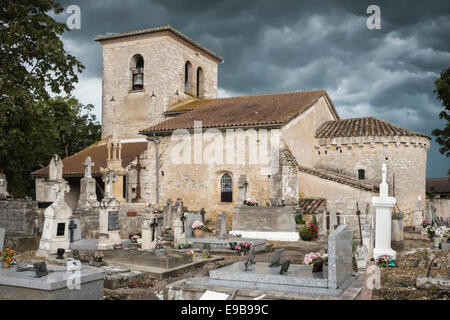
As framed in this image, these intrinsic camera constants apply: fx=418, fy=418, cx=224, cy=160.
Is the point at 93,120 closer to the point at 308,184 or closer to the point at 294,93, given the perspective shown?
→ the point at 294,93

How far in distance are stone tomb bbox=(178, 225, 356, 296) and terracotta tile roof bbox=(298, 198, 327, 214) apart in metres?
11.1

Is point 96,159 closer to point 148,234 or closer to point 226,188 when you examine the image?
point 226,188

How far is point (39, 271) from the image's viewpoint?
259 inches

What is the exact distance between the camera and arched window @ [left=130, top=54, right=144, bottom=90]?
2911 centimetres

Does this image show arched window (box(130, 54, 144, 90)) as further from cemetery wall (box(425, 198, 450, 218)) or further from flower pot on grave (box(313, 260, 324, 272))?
flower pot on grave (box(313, 260, 324, 272))

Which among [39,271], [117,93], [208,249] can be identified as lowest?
[208,249]

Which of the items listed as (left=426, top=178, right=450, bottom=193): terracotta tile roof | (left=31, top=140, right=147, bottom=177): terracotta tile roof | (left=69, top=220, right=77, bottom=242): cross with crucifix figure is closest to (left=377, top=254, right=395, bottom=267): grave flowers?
(left=69, top=220, right=77, bottom=242): cross with crucifix figure

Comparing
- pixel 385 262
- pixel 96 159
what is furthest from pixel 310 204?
pixel 96 159

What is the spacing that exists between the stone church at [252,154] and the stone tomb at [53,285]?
11752mm

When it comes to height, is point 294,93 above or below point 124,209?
above

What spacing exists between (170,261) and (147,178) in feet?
44.6

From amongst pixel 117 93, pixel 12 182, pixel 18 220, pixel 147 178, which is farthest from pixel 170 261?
pixel 12 182

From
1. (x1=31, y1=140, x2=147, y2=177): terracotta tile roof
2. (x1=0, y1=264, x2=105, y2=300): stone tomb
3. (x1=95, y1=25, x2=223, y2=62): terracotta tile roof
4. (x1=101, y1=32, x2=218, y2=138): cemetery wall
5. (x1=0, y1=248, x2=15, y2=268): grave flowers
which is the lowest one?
(x1=0, y1=264, x2=105, y2=300): stone tomb
